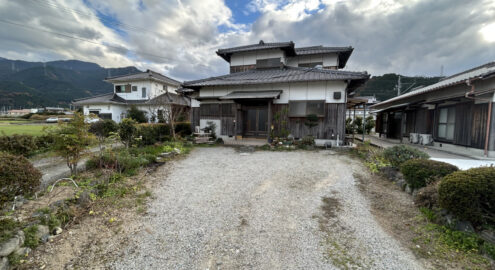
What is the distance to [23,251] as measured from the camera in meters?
2.23

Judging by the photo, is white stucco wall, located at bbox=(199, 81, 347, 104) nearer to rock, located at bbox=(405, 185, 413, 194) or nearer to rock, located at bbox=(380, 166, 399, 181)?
rock, located at bbox=(380, 166, 399, 181)

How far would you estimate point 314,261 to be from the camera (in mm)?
2289

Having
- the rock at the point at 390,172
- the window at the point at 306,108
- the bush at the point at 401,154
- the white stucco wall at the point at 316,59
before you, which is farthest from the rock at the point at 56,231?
the white stucco wall at the point at 316,59

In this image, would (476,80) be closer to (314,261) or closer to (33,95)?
(314,261)

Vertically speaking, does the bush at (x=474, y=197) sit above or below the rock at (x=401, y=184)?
above

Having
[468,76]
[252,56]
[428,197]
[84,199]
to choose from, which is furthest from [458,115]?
[84,199]

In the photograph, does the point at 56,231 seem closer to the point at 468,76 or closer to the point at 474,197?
the point at 474,197

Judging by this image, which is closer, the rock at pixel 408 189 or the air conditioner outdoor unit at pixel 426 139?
the rock at pixel 408 189

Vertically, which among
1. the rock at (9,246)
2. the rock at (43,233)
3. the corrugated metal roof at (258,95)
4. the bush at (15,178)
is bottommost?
the rock at (43,233)

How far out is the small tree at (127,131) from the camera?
295 inches

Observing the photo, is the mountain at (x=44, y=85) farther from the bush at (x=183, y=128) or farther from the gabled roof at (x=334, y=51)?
the gabled roof at (x=334, y=51)

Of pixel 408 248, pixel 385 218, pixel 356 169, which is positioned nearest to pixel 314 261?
pixel 408 248

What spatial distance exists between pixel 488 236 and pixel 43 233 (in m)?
6.03

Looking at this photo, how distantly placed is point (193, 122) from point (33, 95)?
3144 inches
